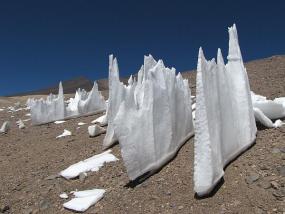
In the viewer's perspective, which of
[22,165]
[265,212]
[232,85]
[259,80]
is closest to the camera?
[265,212]

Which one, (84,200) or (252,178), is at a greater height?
(252,178)

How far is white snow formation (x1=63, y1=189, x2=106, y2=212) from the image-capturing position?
789 centimetres

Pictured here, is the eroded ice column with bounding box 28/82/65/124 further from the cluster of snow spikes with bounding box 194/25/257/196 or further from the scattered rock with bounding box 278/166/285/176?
the scattered rock with bounding box 278/166/285/176

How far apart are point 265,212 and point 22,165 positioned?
7.45 metres

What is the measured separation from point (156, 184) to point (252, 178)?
1.83m

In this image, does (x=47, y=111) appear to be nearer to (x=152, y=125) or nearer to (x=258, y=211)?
(x=152, y=125)

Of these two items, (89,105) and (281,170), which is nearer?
(281,170)

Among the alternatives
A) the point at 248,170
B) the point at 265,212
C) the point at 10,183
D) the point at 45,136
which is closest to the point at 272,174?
the point at 248,170

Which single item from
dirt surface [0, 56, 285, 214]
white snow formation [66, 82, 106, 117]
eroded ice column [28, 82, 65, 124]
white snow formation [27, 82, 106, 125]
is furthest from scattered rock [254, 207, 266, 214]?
eroded ice column [28, 82, 65, 124]

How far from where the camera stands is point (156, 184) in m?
8.05

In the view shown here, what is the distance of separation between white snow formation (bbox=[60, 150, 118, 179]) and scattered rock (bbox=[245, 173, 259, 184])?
12.0 feet

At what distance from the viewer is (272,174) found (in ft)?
24.6

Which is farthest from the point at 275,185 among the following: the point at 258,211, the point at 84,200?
the point at 84,200

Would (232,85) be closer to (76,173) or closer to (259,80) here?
(76,173)
